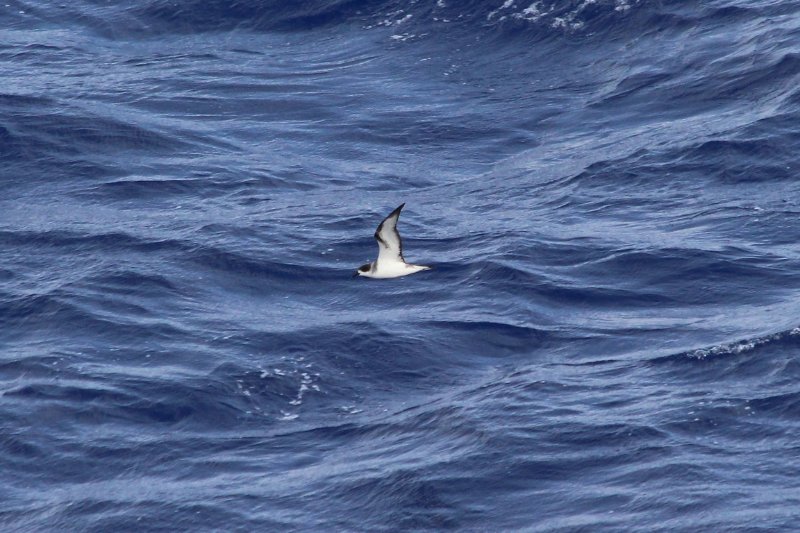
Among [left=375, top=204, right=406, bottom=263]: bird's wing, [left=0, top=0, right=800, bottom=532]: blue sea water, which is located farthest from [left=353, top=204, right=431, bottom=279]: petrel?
[left=0, top=0, right=800, bottom=532]: blue sea water

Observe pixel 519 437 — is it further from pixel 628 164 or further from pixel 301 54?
pixel 301 54

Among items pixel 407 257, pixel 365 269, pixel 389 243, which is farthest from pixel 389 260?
pixel 407 257

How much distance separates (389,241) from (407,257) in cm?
739

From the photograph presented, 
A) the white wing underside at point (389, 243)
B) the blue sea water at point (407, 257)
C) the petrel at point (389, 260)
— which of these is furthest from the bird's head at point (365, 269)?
the blue sea water at point (407, 257)

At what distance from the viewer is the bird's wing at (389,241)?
1135 inches

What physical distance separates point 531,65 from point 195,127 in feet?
29.6

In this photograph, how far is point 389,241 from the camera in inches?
1181

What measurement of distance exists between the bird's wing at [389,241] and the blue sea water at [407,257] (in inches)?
106

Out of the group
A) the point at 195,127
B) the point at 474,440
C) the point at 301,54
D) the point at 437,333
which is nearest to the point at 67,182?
the point at 195,127

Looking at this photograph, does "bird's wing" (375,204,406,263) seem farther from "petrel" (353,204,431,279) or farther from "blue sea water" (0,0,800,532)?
"blue sea water" (0,0,800,532)

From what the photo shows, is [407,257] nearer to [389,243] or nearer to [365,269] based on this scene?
[365,269]

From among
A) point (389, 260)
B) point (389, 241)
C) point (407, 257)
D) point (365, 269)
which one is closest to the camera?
point (389, 241)

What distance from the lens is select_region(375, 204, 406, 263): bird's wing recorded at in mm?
28830

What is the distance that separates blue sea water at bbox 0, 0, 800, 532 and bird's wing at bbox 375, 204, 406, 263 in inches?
106
